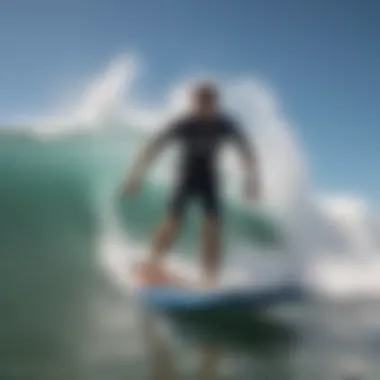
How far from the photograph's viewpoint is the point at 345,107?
156 centimetres

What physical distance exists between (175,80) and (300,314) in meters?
0.53

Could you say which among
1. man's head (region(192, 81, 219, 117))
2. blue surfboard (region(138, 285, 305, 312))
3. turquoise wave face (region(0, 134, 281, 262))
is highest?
man's head (region(192, 81, 219, 117))

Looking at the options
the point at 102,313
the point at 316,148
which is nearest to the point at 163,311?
the point at 102,313

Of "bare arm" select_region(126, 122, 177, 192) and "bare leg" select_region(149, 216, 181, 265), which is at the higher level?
"bare arm" select_region(126, 122, 177, 192)

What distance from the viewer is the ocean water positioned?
1.46 metres

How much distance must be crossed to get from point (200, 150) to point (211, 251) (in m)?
0.20

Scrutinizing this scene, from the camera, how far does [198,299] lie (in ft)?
4.88

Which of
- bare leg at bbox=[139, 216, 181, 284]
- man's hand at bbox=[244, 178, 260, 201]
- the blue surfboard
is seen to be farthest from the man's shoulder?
the blue surfboard

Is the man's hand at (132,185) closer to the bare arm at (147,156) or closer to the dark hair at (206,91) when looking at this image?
the bare arm at (147,156)

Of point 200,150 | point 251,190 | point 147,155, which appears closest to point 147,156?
point 147,155

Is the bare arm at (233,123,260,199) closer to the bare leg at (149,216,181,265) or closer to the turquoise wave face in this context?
the turquoise wave face

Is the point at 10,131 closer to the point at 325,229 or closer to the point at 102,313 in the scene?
the point at 102,313

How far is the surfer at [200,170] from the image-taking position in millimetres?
1495

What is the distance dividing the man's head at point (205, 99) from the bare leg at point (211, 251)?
22cm
